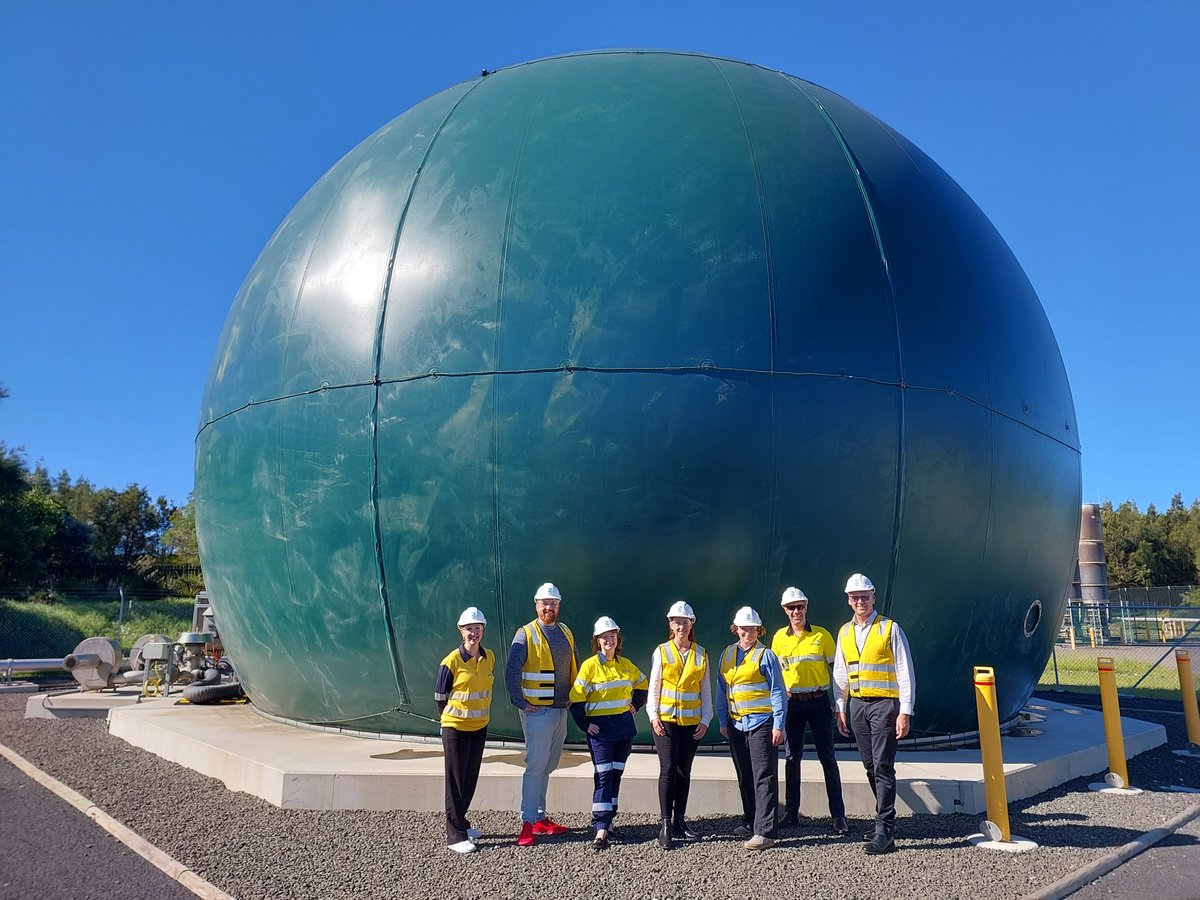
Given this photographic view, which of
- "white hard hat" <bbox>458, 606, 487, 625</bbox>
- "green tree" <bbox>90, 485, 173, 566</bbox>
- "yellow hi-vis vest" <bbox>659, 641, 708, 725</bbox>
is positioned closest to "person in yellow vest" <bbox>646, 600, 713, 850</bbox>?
"yellow hi-vis vest" <bbox>659, 641, 708, 725</bbox>

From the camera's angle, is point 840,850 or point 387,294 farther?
point 387,294

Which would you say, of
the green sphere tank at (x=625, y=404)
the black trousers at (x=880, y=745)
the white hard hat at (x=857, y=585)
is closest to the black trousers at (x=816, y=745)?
the black trousers at (x=880, y=745)

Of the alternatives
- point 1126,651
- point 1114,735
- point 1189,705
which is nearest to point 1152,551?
point 1126,651

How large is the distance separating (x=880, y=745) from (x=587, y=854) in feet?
6.78

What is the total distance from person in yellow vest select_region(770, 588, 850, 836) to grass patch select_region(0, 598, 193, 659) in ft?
70.7

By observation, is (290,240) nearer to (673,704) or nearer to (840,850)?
(673,704)

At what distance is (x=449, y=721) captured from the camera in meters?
5.83

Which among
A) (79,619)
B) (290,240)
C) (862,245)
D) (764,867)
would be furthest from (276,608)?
(79,619)

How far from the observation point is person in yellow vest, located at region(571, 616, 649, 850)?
19.1 ft

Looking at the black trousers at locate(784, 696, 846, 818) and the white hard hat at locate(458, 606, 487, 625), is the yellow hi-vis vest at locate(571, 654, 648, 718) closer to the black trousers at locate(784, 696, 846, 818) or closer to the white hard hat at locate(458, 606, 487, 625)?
the white hard hat at locate(458, 606, 487, 625)

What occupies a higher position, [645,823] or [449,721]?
[449,721]

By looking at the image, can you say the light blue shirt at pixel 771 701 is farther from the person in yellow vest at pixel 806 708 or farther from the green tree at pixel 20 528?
the green tree at pixel 20 528

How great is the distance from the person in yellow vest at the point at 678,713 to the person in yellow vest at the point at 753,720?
7.1 inches

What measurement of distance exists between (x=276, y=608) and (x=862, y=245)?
21.1ft
